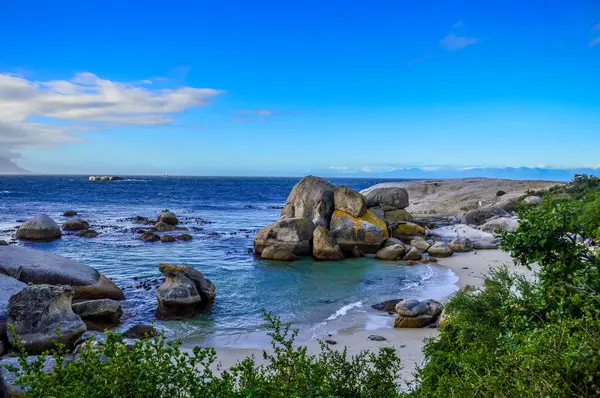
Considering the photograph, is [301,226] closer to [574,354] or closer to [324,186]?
[324,186]

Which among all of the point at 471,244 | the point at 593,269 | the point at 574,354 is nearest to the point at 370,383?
the point at 574,354

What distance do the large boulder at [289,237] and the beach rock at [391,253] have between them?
4582 mm

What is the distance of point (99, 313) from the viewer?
1481 cm

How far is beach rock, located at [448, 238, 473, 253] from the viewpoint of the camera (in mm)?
28453

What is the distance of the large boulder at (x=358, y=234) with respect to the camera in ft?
93.1

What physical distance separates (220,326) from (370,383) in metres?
9.98

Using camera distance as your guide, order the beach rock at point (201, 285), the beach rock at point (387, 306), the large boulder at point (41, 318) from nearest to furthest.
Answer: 1. the large boulder at point (41, 318)
2. the beach rock at point (387, 306)
3. the beach rock at point (201, 285)

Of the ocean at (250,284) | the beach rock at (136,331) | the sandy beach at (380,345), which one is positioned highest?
the beach rock at (136,331)

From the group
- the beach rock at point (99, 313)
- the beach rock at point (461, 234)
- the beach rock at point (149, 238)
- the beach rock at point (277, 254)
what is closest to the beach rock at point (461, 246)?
the beach rock at point (461, 234)

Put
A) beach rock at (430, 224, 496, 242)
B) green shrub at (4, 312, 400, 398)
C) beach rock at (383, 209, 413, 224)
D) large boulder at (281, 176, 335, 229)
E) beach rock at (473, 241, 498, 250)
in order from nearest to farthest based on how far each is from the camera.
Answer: green shrub at (4, 312, 400, 398) → beach rock at (473, 241, 498, 250) → large boulder at (281, 176, 335, 229) → beach rock at (430, 224, 496, 242) → beach rock at (383, 209, 413, 224)

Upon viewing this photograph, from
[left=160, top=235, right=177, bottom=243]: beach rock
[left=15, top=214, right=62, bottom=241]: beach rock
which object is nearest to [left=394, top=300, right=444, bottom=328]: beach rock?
[left=160, top=235, right=177, bottom=243]: beach rock

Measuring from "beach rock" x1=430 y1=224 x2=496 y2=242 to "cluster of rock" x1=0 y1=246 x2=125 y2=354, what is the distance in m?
23.7

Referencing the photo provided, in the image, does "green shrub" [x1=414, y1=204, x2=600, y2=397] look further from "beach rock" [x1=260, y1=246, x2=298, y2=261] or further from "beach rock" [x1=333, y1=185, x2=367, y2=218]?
"beach rock" [x1=333, y1=185, x2=367, y2=218]

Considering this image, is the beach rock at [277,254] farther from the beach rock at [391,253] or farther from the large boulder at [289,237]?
the beach rock at [391,253]
